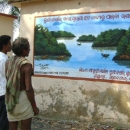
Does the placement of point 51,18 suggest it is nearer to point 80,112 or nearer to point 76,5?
point 76,5

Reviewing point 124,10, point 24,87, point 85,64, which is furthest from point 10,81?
point 124,10

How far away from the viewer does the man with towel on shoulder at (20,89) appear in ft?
10.5

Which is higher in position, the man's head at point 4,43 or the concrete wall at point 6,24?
the concrete wall at point 6,24

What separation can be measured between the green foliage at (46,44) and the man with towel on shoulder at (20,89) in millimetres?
2549

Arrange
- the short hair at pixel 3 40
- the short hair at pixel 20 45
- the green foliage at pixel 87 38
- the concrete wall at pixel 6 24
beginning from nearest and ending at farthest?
the short hair at pixel 20 45 → the short hair at pixel 3 40 → the green foliage at pixel 87 38 → the concrete wall at pixel 6 24

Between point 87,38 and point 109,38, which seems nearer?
point 109,38

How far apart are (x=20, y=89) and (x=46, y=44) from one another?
2.97 meters

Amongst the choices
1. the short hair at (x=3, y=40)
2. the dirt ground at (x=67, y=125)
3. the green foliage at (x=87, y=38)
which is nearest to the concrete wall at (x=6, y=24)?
the dirt ground at (x=67, y=125)

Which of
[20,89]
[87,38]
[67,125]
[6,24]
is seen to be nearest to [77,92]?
[67,125]

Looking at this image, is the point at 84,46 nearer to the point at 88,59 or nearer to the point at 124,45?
the point at 88,59

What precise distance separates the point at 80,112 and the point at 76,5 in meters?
2.23

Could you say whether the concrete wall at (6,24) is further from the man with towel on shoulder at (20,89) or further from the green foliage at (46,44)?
the man with towel on shoulder at (20,89)

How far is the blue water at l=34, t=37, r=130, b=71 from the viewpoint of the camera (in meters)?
5.22

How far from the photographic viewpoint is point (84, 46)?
18.2 ft
